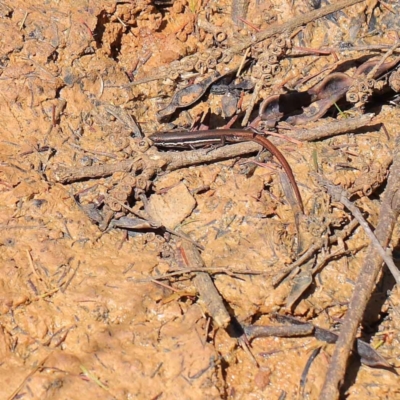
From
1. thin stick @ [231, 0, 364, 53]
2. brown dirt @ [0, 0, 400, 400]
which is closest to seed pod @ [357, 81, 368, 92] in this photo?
brown dirt @ [0, 0, 400, 400]

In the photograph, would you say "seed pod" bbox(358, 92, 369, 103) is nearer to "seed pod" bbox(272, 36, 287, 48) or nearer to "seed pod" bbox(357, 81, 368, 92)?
"seed pod" bbox(357, 81, 368, 92)

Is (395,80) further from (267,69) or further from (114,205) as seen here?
(114,205)

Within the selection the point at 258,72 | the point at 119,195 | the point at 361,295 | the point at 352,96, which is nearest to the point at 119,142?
the point at 119,195

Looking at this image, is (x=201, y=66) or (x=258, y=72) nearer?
(x=258, y=72)

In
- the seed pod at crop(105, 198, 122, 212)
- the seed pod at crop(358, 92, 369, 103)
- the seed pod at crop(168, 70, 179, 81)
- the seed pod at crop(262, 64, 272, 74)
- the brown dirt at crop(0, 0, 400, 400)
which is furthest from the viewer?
the seed pod at crop(168, 70, 179, 81)

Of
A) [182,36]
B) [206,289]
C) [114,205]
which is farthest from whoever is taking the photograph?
[182,36]

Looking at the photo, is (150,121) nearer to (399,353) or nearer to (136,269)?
(136,269)

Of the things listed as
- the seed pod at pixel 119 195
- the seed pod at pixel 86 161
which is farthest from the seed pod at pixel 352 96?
the seed pod at pixel 86 161

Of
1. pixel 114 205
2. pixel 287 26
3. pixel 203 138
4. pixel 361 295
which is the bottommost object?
pixel 361 295
